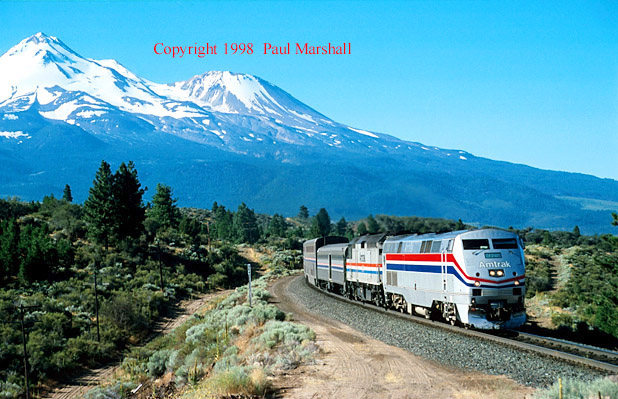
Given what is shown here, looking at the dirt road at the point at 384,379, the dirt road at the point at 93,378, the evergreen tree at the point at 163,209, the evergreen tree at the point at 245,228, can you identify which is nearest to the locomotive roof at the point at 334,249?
the dirt road at the point at 93,378

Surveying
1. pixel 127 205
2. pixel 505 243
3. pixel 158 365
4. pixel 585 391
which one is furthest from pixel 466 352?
pixel 127 205

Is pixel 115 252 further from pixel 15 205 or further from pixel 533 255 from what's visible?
pixel 533 255

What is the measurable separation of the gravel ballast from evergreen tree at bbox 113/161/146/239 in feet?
162

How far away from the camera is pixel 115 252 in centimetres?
7656

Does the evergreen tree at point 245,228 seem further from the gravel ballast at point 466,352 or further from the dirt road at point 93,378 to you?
the gravel ballast at point 466,352

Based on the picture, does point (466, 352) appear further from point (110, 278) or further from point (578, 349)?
point (110, 278)

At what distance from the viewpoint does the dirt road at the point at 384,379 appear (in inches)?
574

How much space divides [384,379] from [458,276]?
8320 mm

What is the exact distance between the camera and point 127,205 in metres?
75.5

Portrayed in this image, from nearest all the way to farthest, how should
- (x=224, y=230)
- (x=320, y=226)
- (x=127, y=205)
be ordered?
(x=127, y=205) < (x=224, y=230) < (x=320, y=226)

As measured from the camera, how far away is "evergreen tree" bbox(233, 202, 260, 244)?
13570 cm

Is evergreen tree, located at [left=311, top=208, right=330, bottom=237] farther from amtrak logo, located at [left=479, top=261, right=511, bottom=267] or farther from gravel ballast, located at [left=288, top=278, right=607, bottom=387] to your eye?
amtrak logo, located at [left=479, top=261, right=511, bottom=267]

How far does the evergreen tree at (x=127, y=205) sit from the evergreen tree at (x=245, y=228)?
57.2m

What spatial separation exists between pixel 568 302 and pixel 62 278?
162 ft
